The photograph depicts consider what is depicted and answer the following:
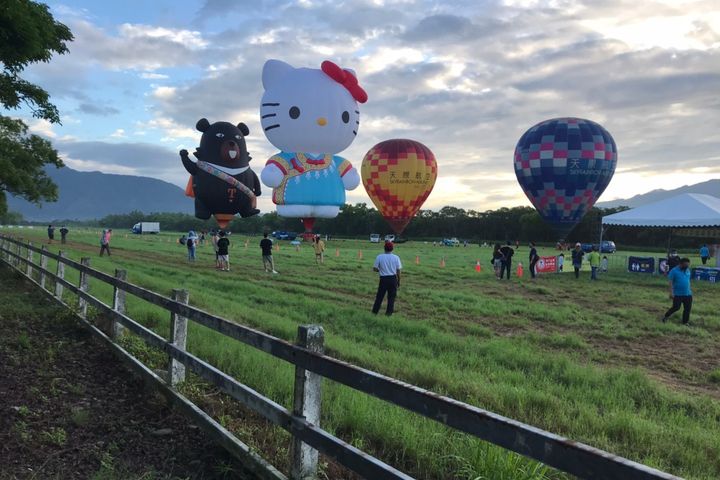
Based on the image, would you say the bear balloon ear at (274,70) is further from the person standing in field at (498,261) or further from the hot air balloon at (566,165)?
the hot air balloon at (566,165)

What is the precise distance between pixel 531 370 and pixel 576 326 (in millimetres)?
5310

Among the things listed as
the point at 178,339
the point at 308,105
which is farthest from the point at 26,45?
the point at 308,105

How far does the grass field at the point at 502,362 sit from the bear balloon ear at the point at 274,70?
42.1ft

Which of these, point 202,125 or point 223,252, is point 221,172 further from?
point 223,252

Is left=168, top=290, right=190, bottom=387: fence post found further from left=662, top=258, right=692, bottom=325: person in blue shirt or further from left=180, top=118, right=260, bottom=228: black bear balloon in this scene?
left=180, top=118, right=260, bottom=228: black bear balloon

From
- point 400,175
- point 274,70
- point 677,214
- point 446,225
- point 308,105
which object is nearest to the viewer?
point 677,214

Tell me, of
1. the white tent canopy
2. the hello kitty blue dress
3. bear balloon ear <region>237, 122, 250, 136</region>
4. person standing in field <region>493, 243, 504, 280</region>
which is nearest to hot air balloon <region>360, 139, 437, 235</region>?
the hello kitty blue dress

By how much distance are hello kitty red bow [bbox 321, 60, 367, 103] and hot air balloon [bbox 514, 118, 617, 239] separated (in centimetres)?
1030

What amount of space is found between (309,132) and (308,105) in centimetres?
131

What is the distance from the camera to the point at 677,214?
26.2 metres

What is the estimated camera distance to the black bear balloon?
2786 cm

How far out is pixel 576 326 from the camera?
12.5 m

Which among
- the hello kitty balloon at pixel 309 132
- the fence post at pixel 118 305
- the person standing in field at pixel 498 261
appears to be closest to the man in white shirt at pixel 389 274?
the fence post at pixel 118 305

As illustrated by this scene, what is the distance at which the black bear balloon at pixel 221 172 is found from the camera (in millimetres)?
27859
